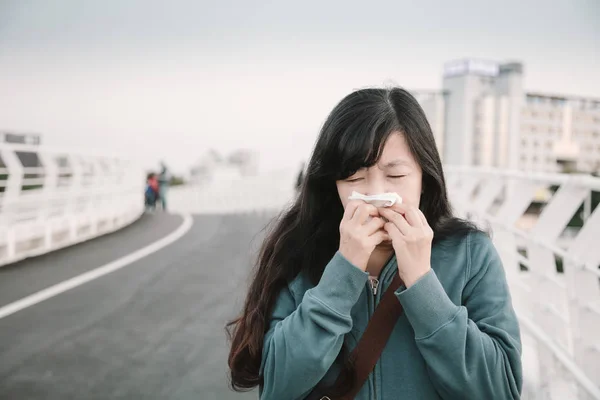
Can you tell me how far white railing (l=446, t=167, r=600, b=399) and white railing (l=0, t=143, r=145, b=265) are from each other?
6.29m

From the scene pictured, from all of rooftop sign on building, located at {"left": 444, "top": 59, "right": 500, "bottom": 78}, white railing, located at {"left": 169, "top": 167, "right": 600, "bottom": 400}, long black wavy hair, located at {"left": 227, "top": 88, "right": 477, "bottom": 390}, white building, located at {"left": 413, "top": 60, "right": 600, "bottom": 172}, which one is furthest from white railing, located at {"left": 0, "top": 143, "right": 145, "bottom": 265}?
rooftop sign on building, located at {"left": 444, "top": 59, "right": 500, "bottom": 78}

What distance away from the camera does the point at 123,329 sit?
4934 mm

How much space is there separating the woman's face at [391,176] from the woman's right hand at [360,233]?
81 millimetres

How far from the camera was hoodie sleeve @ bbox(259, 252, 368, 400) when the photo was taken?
1619mm

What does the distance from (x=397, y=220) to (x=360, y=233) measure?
10cm

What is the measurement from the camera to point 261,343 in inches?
70.9

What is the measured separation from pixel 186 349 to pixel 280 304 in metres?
2.88

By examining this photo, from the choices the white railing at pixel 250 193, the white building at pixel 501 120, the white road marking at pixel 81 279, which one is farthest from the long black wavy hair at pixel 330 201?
the white building at pixel 501 120

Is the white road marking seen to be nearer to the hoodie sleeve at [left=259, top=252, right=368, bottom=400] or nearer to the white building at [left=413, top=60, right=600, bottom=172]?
the hoodie sleeve at [left=259, top=252, right=368, bottom=400]

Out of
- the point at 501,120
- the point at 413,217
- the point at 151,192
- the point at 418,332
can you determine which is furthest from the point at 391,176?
the point at 501,120

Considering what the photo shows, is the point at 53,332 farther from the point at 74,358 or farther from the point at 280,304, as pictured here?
the point at 280,304

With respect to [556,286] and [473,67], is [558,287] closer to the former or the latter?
[556,286]

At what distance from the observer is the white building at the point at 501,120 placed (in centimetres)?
15825

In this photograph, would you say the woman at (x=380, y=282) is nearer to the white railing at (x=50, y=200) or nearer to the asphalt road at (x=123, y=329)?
the asphalt road at (x=123, y=329)
